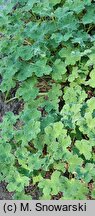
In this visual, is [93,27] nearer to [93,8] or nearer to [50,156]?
[93,8]

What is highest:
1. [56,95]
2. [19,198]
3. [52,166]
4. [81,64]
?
[81,64]

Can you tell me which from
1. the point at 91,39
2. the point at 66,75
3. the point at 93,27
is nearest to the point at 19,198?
the point at 66,75

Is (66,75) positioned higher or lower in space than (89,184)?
higher

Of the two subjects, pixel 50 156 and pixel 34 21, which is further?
pixel 34 21

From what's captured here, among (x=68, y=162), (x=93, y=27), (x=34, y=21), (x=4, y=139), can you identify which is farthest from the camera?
(x=34, y=21)

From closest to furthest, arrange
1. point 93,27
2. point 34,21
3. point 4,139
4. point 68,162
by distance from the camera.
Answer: point 68,162 → point 4,139 → point 93,27 → point 34,21

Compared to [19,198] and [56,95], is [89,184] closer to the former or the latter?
[19,198]
